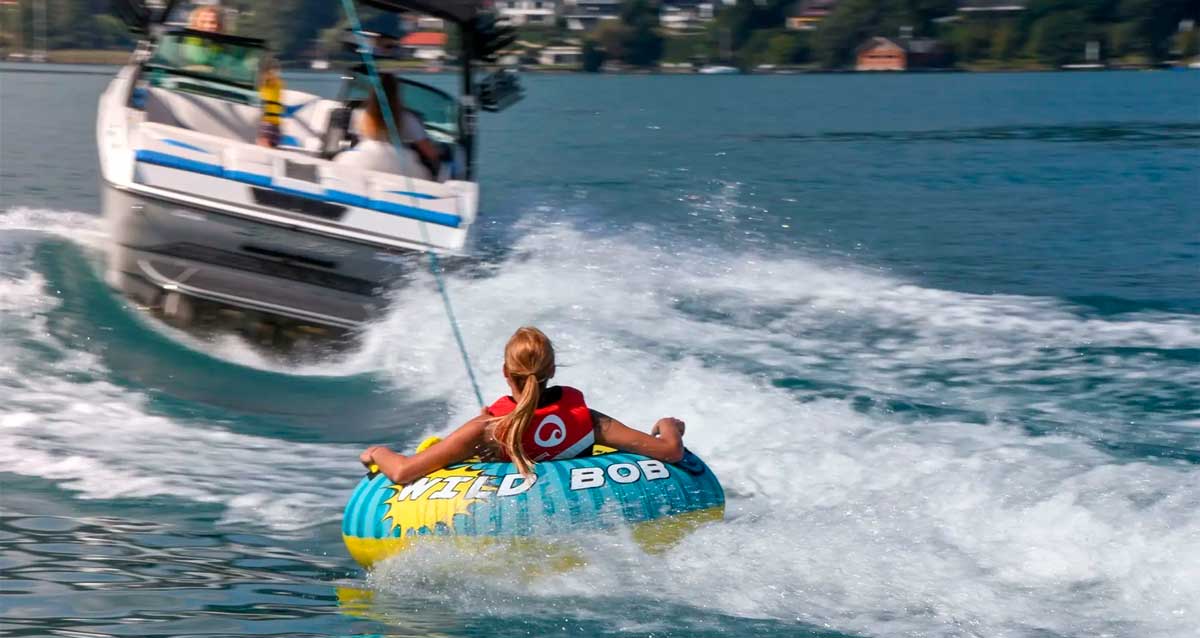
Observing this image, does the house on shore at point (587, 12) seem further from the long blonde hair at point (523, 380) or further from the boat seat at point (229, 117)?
the long blonde hair at point (523, 380)

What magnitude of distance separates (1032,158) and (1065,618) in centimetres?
2521

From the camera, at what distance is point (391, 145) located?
11266 millimetres

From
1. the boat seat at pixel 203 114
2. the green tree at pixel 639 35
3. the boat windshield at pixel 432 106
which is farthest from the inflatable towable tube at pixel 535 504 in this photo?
the green tree at pixel 639 35

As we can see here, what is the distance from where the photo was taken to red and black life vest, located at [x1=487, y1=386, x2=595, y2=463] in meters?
6.27

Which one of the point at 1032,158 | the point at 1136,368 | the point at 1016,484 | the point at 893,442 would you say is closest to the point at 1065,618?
the point at 1016,484

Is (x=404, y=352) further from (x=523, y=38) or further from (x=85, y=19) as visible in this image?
(x=523, y=38)

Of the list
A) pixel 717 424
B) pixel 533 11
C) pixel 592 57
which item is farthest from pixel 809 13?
pixel 717 424

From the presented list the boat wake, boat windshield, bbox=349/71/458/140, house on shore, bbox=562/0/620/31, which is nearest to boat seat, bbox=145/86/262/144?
boat windshield, bbox=349/71/458/140

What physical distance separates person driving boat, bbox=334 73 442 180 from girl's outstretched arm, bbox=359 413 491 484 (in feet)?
15.8

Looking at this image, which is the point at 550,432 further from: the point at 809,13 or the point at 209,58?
the point at 809,13

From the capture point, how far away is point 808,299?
13.2 m

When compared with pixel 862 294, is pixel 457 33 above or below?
above

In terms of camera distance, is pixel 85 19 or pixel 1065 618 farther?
pixel 85 19

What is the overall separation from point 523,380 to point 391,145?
5470 mm
